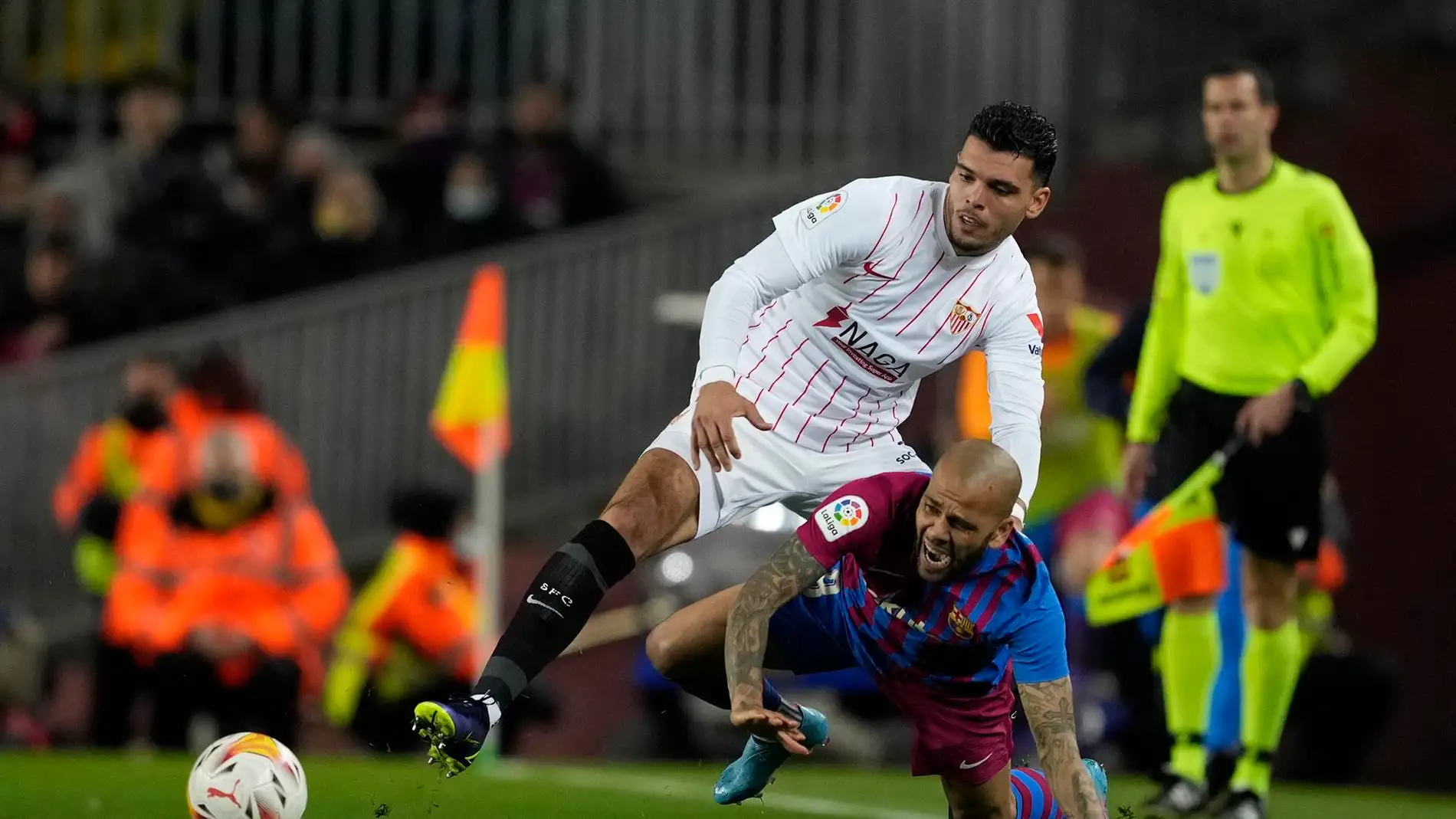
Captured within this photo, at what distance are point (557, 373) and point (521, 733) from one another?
79.6 inches

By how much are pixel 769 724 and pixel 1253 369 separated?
11.0ft

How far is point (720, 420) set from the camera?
18.7 feet

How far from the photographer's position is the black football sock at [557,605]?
586 cm

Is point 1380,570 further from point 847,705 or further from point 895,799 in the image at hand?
point 895,799

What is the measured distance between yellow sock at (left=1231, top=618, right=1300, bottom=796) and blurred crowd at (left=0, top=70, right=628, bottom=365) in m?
6.21

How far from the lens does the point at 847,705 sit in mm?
11266

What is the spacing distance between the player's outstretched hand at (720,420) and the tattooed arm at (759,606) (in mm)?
277

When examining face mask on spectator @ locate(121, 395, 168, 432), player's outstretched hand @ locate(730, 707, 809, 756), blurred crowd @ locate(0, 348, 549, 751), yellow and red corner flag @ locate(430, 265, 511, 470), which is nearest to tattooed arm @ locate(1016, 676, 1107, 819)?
player's outstretched hand @ locate(730, 707, 809, 756)

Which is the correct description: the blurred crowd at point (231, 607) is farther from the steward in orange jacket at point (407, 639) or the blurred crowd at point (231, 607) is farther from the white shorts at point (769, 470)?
the white shorts at point (769, 470)

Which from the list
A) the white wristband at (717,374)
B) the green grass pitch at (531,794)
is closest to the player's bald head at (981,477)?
the white wristband at (717,374)

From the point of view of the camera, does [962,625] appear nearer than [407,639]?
Yes

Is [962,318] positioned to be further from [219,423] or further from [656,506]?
[219,423]

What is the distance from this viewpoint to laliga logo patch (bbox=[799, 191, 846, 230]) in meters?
6.19

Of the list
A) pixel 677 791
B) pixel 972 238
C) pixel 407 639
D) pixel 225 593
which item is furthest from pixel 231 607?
pixel 972 238
